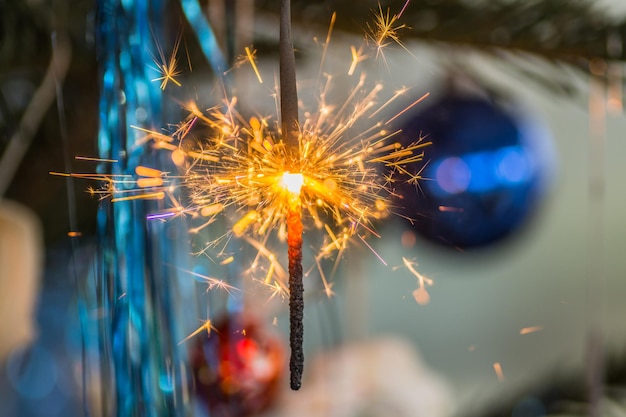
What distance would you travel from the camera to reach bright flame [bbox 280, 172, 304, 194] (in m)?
0.14

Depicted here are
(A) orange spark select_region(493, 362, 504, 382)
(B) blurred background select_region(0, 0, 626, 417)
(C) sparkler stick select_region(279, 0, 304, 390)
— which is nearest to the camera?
(C) sparkler stick select_region(279, 0, 304, 390)

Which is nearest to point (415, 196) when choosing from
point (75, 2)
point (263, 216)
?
point (263, 216)

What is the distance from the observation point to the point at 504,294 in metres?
0.37

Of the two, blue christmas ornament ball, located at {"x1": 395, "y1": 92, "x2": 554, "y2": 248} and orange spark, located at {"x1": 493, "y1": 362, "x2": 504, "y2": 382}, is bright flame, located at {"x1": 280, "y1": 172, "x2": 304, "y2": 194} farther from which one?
orange spark, located at {"x1": 493, "y1": 362, "x2": 504, "y2": 382}

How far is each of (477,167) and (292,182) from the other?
6.6 inches

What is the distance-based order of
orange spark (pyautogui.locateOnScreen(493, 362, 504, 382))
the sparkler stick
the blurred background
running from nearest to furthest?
the sparkler stick → the blurred background → orange spark (pyautogui.locateOnScreen(493, 362, 504, 382))

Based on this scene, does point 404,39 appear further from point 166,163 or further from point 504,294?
point 504,294

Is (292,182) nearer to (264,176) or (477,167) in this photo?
(264,176)

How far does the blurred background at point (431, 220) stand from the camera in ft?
0.69

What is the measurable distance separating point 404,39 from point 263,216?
0.09 meters

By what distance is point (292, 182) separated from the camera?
14 cm

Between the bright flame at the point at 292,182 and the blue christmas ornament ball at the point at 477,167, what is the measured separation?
117mm

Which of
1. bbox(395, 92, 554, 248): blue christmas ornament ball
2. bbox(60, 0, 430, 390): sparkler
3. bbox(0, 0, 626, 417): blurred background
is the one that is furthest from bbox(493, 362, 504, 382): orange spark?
bbox(60, 0, 430, 390): sparkler

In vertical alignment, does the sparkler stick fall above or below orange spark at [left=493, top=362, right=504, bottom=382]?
above
